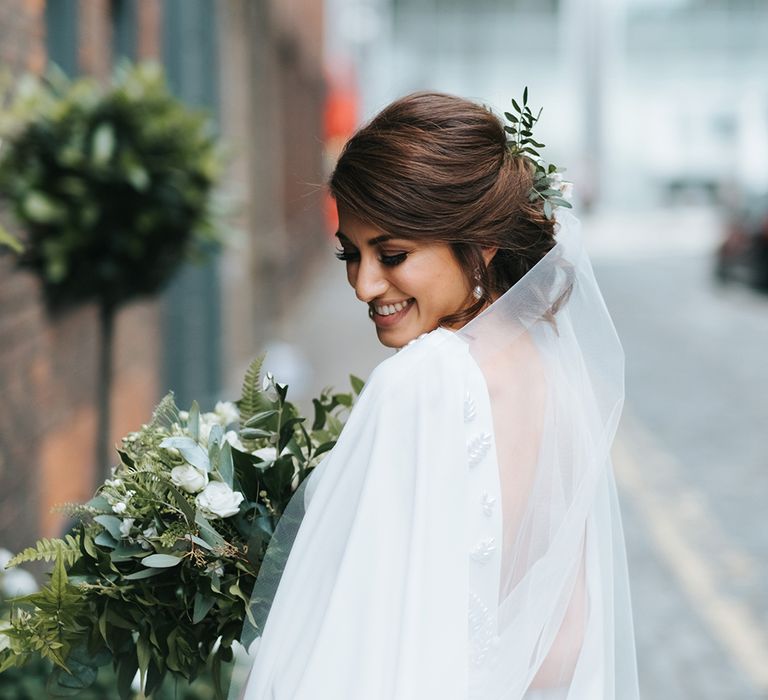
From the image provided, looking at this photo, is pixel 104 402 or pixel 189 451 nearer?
pixel 189 451

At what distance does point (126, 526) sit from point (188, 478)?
0.46 ft

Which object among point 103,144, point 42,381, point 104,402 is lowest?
point 104,402

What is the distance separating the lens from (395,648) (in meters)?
1.78

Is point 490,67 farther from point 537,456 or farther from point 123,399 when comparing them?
point 537,456

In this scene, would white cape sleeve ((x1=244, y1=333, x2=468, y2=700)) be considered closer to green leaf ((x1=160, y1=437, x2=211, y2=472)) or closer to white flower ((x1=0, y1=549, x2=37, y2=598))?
green leaf ((x1=160, y1=437, x2=211, y2=472))

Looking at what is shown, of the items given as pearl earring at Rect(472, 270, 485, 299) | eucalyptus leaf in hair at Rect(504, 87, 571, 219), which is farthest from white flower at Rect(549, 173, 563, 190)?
pearl earring at Rect(472, 270, 485, 299)

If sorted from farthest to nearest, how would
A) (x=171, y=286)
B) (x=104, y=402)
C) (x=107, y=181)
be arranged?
(x=171, y=286), (x=104, y=402), (x=107, y=181)

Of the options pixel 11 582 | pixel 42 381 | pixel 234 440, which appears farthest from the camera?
pixel 42 381

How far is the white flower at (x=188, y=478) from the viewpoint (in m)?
2.09

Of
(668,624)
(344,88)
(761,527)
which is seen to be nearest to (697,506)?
(761,527)

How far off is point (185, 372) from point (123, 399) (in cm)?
219

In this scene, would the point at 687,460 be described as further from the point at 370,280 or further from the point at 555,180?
the point at 370,280

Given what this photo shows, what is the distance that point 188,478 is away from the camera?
2.09 meters

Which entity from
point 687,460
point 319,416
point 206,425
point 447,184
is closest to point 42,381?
point 319,416
